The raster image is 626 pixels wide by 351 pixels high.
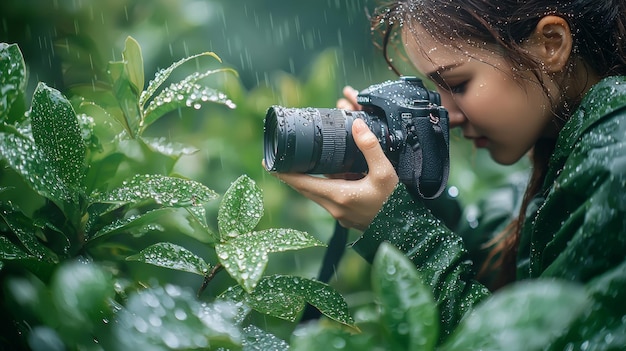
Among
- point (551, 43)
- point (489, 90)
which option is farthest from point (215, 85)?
point (551, 43)

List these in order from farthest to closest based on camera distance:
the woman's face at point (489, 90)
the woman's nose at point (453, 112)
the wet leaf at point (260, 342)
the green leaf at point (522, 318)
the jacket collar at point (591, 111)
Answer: the woman's nose at point (453, 112) < the woman's face at point (489, 90) < the jacket collar at point (591, 111) < the wet leaf at point (260, 342) < the green leaf at point (522, 318)

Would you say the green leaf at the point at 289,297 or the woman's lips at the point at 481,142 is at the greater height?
the green leaf at the point at 289,297

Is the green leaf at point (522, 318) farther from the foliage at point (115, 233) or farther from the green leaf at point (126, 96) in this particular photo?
the green leaf at point (126, 96)

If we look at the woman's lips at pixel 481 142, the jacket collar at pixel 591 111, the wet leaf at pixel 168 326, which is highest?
the wet leaf at pixel 168 326

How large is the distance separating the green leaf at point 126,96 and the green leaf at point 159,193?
0.34 feet

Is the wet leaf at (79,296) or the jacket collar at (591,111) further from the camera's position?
the jacket collar at (591,111)

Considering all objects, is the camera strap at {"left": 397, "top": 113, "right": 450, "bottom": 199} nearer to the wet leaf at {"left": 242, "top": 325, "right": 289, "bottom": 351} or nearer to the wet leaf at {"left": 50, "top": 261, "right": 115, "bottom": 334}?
the wet leaf at {"left": 242, "top": 325, "right": 289, "bottom": 351}

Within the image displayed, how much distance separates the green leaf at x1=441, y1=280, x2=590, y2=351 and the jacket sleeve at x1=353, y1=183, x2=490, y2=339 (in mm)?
642

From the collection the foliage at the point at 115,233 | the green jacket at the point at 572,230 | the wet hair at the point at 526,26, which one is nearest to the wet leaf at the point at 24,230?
the foliage at the point at 115,233

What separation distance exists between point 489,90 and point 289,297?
2.20 feet

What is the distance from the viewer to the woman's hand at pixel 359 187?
98 centimetres

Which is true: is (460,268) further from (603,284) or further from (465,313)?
(603,284)

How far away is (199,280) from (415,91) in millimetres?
473

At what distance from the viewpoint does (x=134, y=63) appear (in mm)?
599
